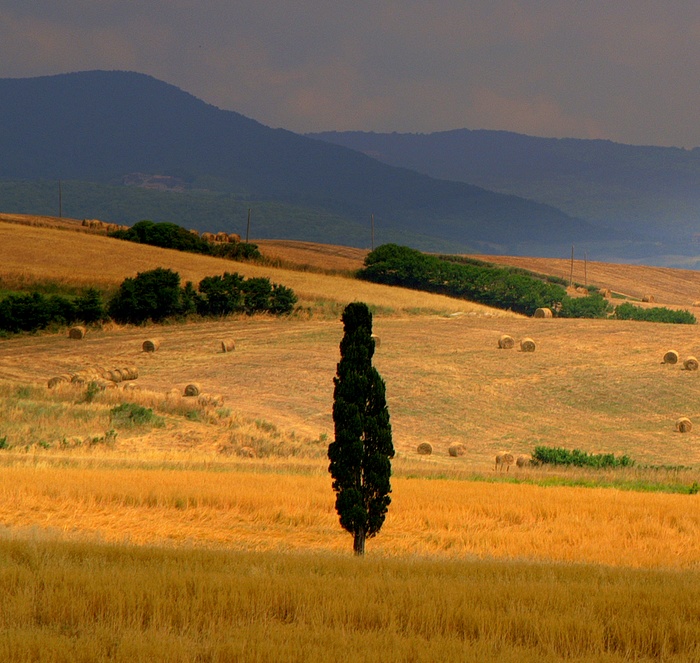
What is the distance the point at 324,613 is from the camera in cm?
931

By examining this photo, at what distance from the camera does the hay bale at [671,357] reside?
54.3m

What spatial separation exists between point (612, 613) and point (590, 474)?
21.6 m

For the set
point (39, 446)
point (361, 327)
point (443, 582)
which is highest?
point (361, 327)

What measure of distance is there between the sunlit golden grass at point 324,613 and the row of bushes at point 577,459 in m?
22.2

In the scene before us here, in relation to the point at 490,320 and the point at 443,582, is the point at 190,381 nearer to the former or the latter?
the point at 490,320

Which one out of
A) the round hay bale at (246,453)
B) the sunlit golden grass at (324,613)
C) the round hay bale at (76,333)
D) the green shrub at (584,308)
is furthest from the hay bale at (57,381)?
the green shrub at (584,308)

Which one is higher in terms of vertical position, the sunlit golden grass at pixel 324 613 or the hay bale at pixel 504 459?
the sunlit golden grass at pixel 324 613

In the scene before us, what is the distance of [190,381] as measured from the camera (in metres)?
46.9

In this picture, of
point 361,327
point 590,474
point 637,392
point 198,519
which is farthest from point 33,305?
point 361,327

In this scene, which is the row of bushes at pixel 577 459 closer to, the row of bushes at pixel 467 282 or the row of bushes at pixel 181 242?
the row of bushes at pixel 467 282

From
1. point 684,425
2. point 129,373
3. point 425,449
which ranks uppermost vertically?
point 684,425

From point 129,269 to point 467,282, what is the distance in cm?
2771

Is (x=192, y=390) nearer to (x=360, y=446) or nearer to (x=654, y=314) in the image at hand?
(x=360, y=446)

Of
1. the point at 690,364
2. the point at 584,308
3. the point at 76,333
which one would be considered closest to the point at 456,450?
the point at 690,364
